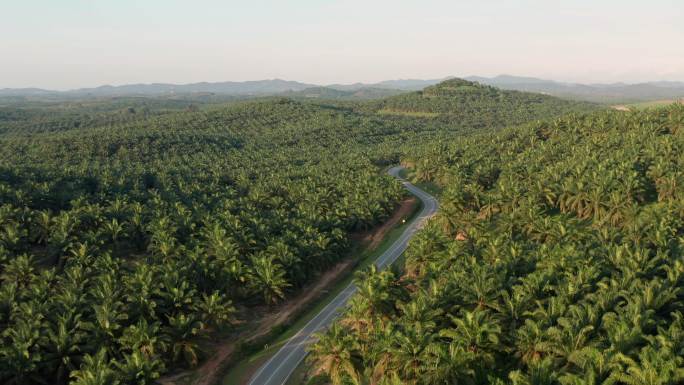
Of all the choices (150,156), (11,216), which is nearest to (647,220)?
(11,216)

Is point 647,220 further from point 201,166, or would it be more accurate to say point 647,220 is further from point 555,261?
point 201,166

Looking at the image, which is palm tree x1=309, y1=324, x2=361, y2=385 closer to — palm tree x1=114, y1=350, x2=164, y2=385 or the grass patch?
the grass patch

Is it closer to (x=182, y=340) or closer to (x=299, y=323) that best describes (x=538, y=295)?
(x=299, y=323)

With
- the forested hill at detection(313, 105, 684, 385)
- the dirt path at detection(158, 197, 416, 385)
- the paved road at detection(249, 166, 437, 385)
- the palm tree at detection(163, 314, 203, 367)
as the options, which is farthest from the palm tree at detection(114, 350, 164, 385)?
the forested hill at detection(313, 105, 684, 385)

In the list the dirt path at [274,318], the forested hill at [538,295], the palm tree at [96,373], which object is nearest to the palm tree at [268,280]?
the dirt path at [274,318]

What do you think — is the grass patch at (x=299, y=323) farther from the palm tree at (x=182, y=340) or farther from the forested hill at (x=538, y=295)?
the forested hill at (x=538, y=295)

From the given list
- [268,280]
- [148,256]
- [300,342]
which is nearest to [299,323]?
[300,342]
